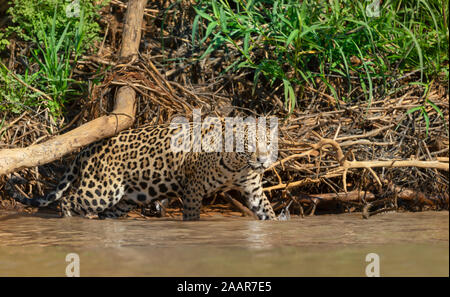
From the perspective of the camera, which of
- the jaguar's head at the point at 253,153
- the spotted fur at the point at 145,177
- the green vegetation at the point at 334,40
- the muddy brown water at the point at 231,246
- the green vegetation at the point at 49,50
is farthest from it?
the green vegetation at the point at 49,50

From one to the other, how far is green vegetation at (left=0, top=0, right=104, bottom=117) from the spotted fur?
87 cm

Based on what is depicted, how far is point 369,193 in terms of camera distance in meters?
5.46

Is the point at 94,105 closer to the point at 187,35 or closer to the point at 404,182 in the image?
the point at 187,35

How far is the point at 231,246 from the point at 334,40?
248 centimetres

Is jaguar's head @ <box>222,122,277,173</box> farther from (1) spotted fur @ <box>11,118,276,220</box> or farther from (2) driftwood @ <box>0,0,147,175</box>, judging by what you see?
(2) driftwood @ <box>0,0,147,175</box>

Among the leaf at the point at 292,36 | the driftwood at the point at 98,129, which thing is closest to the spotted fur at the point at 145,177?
the driftwood at the point at 98,129

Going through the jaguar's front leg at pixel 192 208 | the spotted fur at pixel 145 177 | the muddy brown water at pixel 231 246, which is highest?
the spotted fur at pixel 145 177

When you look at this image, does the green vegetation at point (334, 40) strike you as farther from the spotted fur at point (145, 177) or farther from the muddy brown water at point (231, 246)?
the muddy brown water at point (231, 246)

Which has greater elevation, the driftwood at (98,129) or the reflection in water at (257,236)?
the driftwood at (98,129)

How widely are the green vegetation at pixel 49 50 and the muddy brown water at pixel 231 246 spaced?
1.43m

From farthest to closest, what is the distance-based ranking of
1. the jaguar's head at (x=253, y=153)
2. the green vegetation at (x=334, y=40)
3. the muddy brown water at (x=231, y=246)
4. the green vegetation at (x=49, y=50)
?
the green vegetation at (x=49, y=50) → the green vegetation at (x=334, y=40) → the jaguar's head at (x=253, y=153) → the muddy brown water at (x=231, y=246)

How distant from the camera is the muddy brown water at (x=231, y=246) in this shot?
3.07 meters
